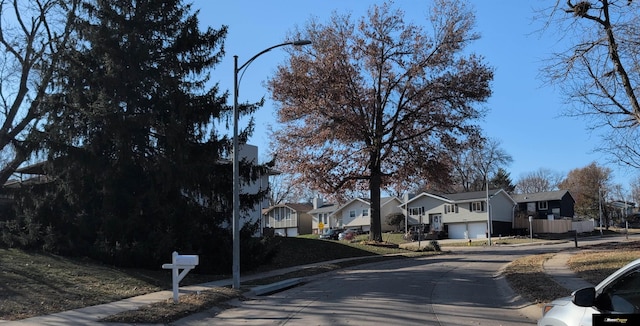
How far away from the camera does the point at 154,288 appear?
15.0 meters

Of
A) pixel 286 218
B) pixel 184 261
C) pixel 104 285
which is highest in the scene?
pixel 286 218

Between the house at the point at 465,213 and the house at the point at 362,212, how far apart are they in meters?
5.65

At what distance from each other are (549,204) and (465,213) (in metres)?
21.5

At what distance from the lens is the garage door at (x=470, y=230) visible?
64356 millimetres

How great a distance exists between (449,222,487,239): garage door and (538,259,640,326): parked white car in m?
61.4

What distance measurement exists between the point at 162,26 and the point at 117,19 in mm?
1733

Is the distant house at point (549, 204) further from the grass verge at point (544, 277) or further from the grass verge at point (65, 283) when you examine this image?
the grass verge at point (65, 283)

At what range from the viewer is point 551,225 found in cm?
6462

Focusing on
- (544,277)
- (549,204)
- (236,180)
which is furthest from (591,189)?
(236,180)

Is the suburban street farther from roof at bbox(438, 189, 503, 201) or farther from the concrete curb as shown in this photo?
roof at bbox(438, 189, 503, 201)

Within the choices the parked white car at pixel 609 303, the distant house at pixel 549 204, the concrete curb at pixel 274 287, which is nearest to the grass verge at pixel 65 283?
the concrete curb at pixel 274 287

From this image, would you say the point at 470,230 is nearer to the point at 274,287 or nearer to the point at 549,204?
the point at 549,204

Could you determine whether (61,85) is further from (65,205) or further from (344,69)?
(344,69)

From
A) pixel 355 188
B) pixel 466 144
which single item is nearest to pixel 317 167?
pixel 355 188
